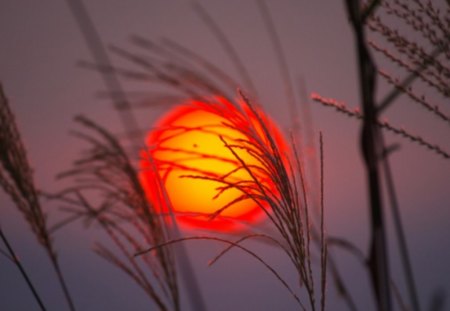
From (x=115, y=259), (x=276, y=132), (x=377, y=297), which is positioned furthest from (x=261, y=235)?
(x=115, y=259)

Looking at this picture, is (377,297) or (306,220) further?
(306,220)

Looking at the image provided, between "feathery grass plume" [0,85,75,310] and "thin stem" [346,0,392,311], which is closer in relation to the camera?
"thin stem" [346,0,392,311]

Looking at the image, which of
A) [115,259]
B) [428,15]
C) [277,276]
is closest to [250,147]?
[277,276]

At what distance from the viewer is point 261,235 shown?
0.71 m

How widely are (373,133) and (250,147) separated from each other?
343 millimetres

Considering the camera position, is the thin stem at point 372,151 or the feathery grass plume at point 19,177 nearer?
the thin stem at point 372,151

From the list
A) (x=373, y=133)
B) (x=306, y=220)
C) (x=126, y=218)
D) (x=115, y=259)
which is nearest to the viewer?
(x=373, y=133)

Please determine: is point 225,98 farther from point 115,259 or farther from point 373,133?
point 115,259

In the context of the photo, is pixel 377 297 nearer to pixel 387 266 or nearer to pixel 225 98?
pixel 387 266

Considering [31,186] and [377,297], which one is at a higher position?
[31,186]

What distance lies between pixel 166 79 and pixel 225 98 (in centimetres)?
8

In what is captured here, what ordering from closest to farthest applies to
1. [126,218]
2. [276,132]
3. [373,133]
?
[373,133] → [276,132] → [126,218]

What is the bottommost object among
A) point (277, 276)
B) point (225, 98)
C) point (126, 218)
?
point (277, 276)

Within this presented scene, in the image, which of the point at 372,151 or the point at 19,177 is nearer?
the point at 372,151
